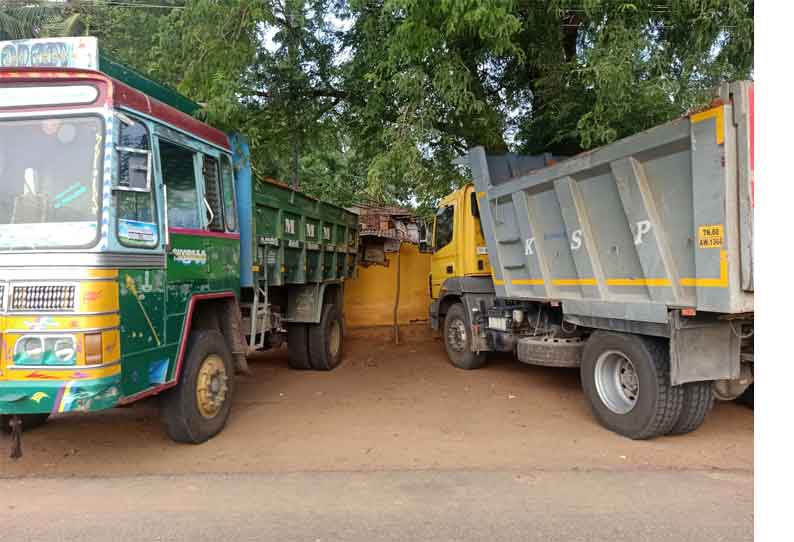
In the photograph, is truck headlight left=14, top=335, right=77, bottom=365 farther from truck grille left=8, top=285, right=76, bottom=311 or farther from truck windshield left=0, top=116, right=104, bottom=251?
truck windshield left=0, top=116, right=104, bottom=251

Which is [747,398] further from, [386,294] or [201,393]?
[386,294]

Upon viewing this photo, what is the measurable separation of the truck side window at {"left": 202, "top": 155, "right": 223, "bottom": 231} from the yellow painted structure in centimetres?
623

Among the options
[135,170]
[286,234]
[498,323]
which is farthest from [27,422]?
[498,323]

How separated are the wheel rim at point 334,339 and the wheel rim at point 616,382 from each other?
4292 millimetres

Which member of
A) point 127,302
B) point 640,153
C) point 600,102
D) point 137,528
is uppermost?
point 600,102

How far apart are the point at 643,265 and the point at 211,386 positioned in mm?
3890

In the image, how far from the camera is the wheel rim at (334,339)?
8346mm

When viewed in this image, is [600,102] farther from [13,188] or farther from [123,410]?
[123,410]

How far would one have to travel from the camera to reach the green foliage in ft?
17.4

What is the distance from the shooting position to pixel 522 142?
29.0 feet

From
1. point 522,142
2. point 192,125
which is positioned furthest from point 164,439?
point 522,142

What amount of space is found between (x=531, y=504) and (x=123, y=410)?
14.6ft

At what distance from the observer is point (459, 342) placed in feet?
26.9

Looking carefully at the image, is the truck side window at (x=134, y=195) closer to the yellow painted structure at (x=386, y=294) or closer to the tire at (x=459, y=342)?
the tire at (x=459, y=342)
